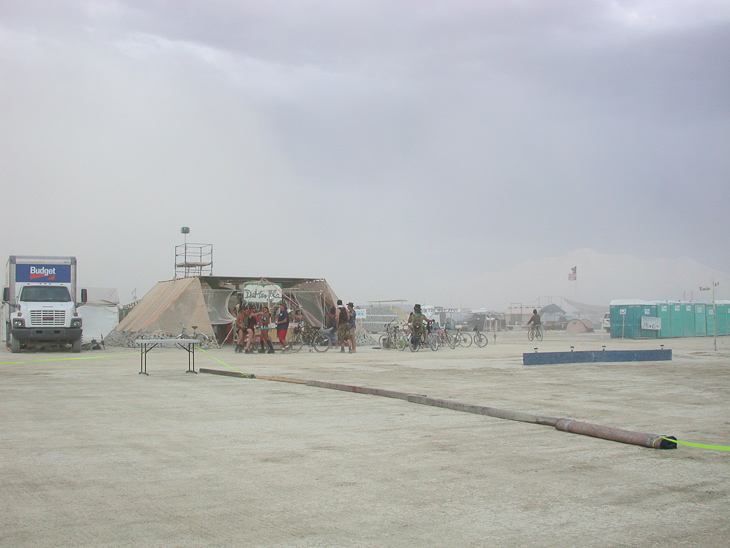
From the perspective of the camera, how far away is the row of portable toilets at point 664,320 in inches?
1549

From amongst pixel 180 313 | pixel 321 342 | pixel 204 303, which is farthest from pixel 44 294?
pixel 321 342

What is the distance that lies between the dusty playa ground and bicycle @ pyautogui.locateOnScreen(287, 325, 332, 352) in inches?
588

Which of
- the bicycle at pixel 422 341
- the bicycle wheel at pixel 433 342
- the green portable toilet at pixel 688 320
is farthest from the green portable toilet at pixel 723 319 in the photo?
the bicycle at pixel 422 341

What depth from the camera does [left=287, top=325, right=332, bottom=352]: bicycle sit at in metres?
27.3

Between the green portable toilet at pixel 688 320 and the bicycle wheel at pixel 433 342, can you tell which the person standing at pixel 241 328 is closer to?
the bicycle wheel at pixel 433 342

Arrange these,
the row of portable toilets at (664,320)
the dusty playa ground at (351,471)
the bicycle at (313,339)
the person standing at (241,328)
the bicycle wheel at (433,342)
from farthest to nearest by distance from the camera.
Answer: the row of portable toilets at (664,320)
the bicycle at (313,339)
the bicycle wheel at (433,342)
the person standing at (241,328)
the dusty playa ground at (351,471)

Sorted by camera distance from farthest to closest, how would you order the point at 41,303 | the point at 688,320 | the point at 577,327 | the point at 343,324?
the point at 577,327 → the point at 688,320 → the point at 41,303 → the point at 343,324

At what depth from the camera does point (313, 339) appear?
27422 millimetres

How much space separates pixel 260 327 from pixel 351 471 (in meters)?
19.4

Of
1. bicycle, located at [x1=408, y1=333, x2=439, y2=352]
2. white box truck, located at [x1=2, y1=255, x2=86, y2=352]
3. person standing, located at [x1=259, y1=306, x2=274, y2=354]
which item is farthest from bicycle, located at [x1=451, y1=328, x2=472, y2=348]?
white box truck, located at [x1=2, y1=255, x2=86, y2=352]

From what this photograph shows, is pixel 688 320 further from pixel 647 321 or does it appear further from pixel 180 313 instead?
pixel 180 313

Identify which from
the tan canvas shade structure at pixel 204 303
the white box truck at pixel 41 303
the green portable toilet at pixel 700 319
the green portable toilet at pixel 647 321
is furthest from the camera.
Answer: the green portable toilet at pixel 700 319

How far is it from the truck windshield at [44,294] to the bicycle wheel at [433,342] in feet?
45.8

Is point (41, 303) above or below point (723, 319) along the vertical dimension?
above
